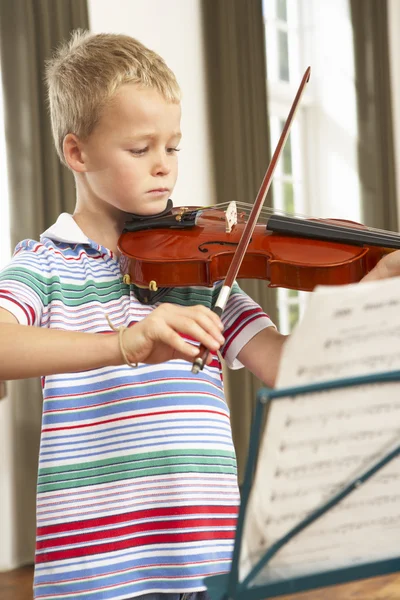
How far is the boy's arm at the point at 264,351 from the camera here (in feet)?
3.94

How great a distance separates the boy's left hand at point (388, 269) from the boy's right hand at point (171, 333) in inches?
16.5

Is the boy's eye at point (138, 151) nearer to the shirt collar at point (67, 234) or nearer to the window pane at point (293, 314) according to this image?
the shirt collar at point (67, 234)

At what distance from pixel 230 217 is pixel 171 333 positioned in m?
0.58

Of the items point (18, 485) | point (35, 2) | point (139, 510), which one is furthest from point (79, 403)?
point (35, 2)

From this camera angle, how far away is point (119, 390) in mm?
1099

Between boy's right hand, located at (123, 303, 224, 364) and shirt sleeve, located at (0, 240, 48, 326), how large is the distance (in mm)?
183

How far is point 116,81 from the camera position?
1167 mm

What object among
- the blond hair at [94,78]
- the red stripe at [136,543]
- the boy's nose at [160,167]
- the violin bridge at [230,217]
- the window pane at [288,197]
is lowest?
the red stripe at [136,543]

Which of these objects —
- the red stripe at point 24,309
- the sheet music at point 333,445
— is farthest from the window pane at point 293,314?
the sheet music at point 333,445

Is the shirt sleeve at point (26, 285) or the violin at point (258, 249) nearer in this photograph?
the shirt sleeve at point (26, 285)

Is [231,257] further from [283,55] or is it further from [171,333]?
[283,55]

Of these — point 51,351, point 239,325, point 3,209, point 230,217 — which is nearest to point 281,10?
point 3,209

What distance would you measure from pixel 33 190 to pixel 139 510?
193 cm

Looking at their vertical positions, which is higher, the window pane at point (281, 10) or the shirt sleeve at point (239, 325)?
the window pane at point (281, 10)
